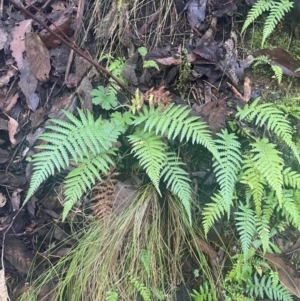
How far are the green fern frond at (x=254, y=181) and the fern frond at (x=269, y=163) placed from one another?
0.12 ft

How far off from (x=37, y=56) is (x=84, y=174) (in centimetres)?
103

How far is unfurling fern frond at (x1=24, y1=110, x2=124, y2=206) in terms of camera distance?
8.13ft

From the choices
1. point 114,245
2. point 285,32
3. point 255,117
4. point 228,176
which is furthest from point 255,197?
point 285,32

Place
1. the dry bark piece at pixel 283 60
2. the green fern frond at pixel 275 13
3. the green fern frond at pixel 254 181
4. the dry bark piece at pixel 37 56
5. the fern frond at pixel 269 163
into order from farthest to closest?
the dry bark piece at pixel 37 56 < the dry bark piece at pixel 283 60 < the green fern frond at pixel 275 13 < the green fern frond at pixel 254 181 < the fern frond at pixel 269 163

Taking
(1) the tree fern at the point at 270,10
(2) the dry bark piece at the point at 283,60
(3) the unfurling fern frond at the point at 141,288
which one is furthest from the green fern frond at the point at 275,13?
(3) the unfurling fern frond at the point at 141,288

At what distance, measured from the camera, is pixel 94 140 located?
8.33 ft

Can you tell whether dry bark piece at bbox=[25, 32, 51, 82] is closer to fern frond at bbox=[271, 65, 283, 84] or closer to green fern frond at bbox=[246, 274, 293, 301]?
fern frond at bbox=[271, 65, 283, 84]

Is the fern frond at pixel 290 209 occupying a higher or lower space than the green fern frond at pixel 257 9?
lower

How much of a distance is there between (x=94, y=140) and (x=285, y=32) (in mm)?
1535

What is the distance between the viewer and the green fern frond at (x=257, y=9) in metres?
2.89

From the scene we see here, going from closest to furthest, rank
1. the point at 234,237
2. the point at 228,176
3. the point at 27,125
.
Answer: the point at 228,176, the point at 234,237, the point at 27,125

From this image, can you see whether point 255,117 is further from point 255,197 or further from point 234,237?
Answer: point 234,237

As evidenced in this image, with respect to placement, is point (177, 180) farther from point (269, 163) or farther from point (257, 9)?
point (257, 9)

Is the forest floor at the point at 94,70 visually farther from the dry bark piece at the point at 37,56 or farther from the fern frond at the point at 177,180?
the fern frond at the point at 177,180
